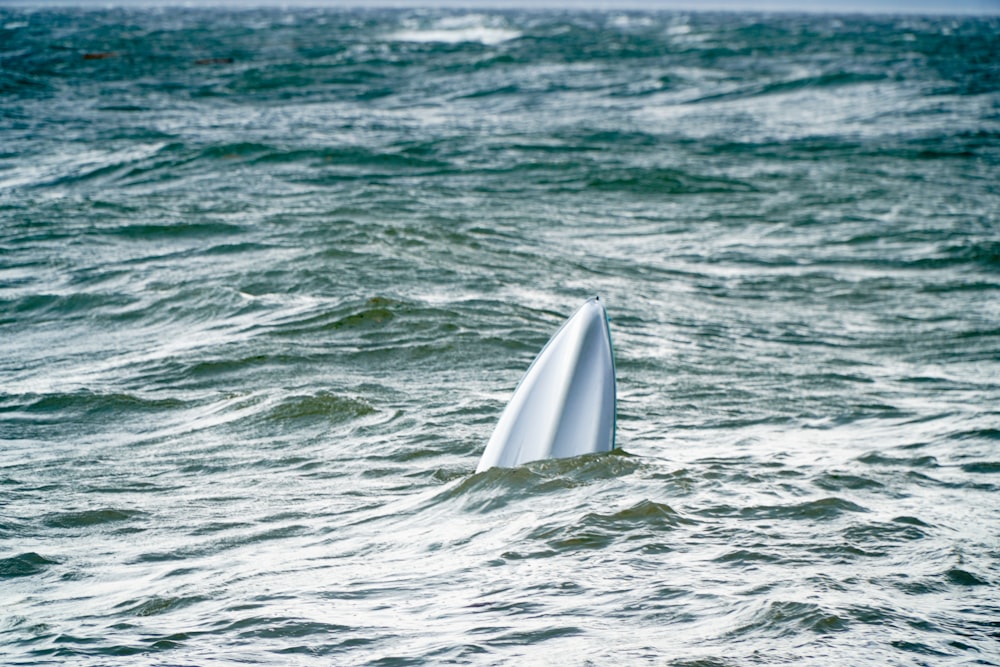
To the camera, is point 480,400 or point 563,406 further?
point 480,400

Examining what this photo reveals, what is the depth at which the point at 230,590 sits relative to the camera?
6.09 m

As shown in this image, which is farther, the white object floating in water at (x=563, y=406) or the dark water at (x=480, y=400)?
the white object floating in water at (x=563, y=406)

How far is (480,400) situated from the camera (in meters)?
9.98

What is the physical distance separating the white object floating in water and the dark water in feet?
0.55

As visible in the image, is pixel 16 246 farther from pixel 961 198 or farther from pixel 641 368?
pixel 961 198

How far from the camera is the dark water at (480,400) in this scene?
571 centimetres

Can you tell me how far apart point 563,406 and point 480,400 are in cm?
189

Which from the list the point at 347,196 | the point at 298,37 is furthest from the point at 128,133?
the point at 298,37

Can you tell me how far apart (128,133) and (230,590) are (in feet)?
75.8

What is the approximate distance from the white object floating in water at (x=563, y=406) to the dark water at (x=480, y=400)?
17 centimetres

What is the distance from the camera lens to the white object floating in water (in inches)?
313

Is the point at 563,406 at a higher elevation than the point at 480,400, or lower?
higher

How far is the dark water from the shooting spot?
571 cm

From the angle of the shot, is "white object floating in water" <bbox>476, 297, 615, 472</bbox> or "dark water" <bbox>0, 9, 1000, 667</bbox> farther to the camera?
"white object floating in water" <bbox>476, 297, 615, 472</bbox>
